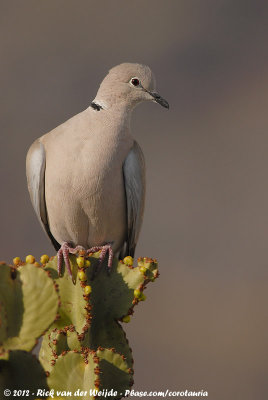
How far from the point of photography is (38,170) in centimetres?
279

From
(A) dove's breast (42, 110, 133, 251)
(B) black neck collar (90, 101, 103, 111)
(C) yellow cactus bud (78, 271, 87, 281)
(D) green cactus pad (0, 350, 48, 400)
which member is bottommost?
(D) green cactus pad (0, 350, 48, 400)

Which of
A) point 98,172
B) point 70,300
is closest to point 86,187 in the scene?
point 98,172

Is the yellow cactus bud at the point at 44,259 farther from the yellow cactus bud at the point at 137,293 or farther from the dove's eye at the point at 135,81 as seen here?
the dove's eye at the point at 135,81

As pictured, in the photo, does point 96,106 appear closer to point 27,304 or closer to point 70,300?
point 70,300

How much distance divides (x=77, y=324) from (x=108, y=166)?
0.73 metres

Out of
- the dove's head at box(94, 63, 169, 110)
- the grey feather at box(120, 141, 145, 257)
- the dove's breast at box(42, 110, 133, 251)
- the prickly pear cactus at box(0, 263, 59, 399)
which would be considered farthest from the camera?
the dove's head at box(94, 63, 169, 110)

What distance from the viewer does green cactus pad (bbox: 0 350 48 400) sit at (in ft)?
6.03

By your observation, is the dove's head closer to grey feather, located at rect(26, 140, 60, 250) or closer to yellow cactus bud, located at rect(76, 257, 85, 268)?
grey feather, located at rect(26, 140, 60, 250)

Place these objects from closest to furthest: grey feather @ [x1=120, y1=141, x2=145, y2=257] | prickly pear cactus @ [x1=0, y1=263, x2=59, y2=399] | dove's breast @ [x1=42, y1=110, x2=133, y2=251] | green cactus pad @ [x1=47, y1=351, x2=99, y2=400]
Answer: prickly pear cactus @ [x1=0, y1=263, x2=59, y2=399] → green cactus pad @ [x1=47, y1=351, x2=99, y2=400] → dove's breast @ [x1=42, y1=110, x2=133, y2=251] → grey feather @ [x1=120, y1=141, x2=145, y2=257]

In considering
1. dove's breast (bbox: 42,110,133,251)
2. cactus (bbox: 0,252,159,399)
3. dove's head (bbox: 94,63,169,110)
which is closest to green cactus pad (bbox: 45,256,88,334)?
cactus (bbox: 0,252,159,399)

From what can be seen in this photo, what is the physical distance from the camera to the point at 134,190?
2.78 m

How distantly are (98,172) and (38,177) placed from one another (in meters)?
0.37

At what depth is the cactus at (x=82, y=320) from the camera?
5.98 feet

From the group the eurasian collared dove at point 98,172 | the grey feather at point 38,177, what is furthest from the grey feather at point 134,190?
the grey feather at point 38,177
